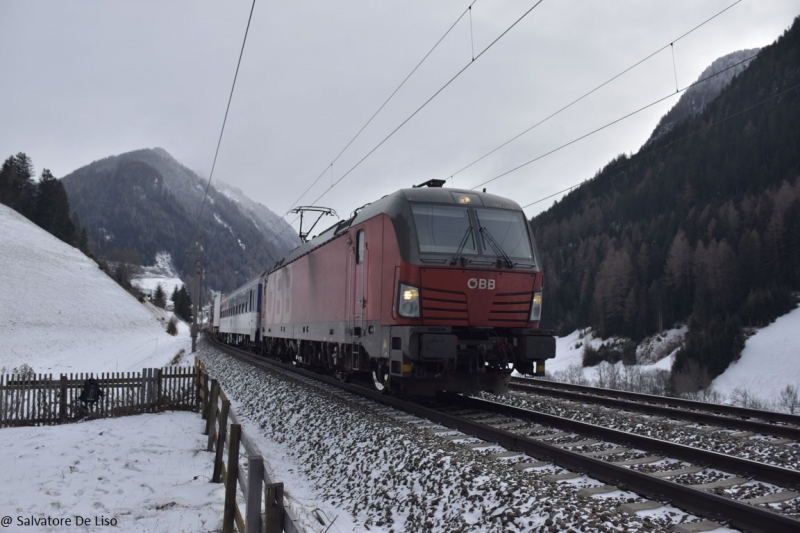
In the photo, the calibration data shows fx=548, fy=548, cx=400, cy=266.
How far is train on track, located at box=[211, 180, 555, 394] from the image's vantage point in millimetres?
8977

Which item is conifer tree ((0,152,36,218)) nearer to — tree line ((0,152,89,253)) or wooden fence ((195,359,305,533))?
tree line ((0,152,89,253))

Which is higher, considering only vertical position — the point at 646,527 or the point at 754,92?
the point at 754,92

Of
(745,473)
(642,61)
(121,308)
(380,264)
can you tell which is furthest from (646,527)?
(121,308)

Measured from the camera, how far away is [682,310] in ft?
274

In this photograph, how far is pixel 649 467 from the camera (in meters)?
6.11

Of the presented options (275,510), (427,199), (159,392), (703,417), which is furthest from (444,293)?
(159,392)

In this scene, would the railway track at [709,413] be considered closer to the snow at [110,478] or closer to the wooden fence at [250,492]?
the wooden fence at [250,492]

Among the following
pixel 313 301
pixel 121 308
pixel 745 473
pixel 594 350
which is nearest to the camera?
pixel 745 473

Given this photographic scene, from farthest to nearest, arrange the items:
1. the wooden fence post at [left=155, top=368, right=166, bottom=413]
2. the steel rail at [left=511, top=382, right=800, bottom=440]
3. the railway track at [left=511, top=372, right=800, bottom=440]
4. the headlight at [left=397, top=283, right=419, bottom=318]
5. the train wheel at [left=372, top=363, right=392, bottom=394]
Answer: the wooden fence post at [left=155, top=368, right=166, bottom=413] → the train wheel at [left=372, top=363, right=392, bottom=394] → the headlight at [left=397, top=283, right=419, bottom=318] → the railway track at [left=511, top=372, right=800, bottom=440] → the steel rail at [left=511, top=382, right=800, bottom=440]

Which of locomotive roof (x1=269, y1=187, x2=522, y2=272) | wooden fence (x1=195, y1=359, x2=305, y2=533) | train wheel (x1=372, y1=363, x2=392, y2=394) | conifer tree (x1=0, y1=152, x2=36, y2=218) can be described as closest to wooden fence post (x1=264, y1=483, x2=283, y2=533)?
wooden fence (x1=195, y1=359, x2=305, y2=533)

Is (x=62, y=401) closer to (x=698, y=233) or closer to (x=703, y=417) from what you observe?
(x=703, y=417)

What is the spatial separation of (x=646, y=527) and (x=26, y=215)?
101634mm

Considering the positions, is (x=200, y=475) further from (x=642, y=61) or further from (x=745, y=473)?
(x=642, y=61)

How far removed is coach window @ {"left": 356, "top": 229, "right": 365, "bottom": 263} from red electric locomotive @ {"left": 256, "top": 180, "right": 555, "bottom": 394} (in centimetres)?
2
